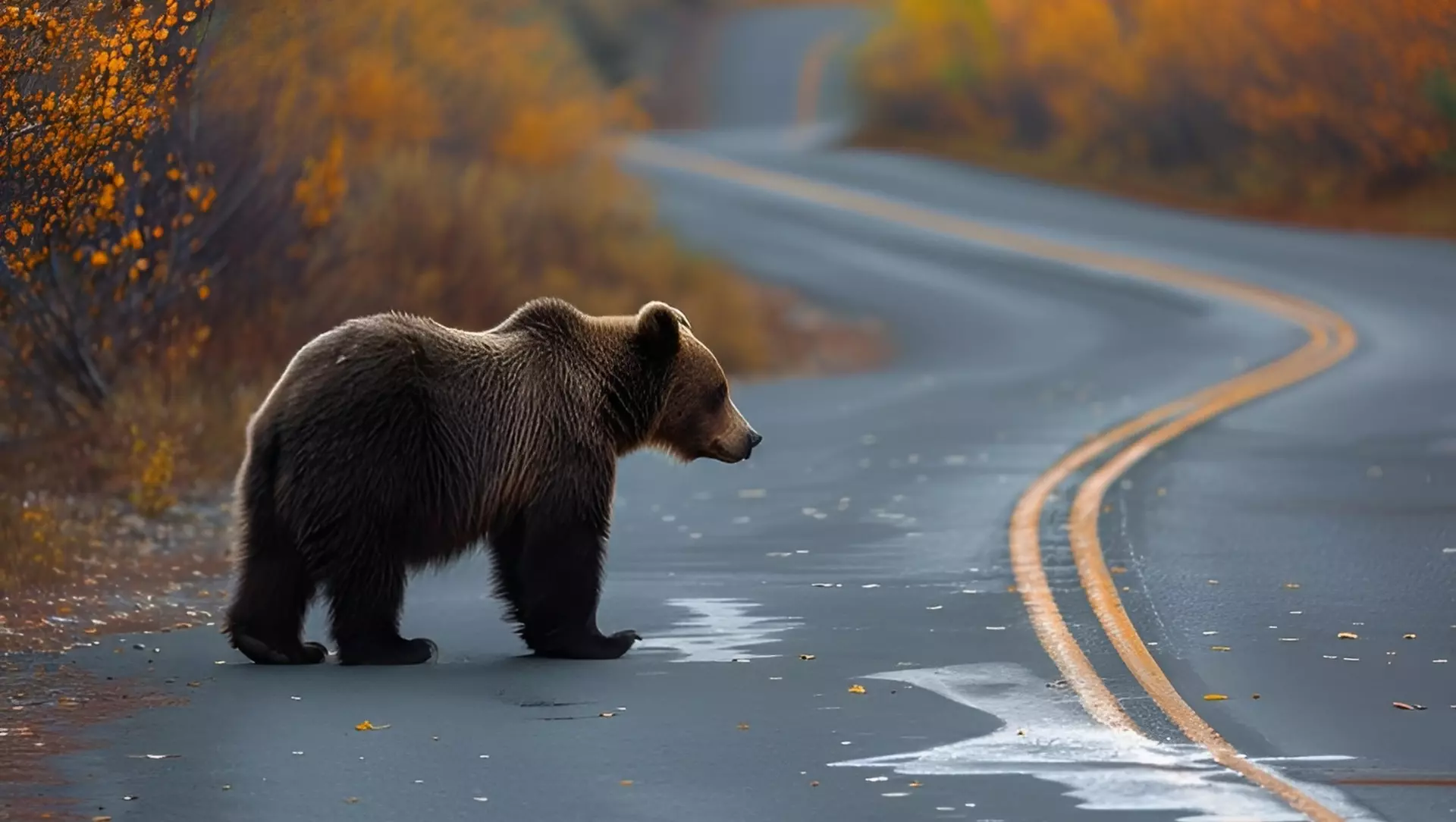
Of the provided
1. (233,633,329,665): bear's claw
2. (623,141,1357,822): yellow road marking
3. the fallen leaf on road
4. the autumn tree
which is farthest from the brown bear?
the autumn tree

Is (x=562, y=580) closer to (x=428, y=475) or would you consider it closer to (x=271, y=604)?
(x=428, y=475)

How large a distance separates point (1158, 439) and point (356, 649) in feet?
31.6

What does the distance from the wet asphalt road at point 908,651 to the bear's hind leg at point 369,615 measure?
12cm

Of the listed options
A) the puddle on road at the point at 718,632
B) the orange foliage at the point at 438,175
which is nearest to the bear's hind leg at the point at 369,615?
the puddle on road at the point at 718,632

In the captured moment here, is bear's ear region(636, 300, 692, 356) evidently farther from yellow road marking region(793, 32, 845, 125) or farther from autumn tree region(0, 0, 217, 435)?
yellow road marking region(793, 32, 845, 125)

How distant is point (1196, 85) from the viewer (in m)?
46.2

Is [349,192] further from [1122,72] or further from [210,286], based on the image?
[1122,72]

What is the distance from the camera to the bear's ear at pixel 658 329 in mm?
10664

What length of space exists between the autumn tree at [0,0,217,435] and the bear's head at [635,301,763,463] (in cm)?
280

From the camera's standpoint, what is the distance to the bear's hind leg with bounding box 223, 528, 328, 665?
994cm

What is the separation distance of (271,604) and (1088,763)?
345 cm

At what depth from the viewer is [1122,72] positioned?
4844 centimetres

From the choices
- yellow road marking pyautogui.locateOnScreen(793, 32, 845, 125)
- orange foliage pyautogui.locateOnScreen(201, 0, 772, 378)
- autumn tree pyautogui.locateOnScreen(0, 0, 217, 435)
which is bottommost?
autumn tree pyautogui.locateOnScreen(0, 0, 217, 435)

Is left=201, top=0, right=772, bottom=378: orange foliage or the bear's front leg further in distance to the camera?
left=201, top=0, right=772, bottom=378: orange foliage
